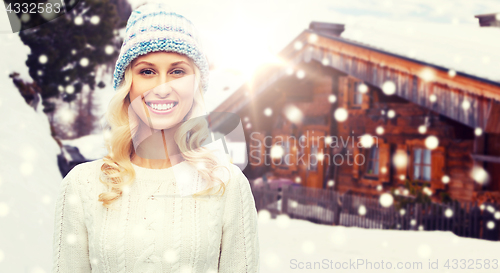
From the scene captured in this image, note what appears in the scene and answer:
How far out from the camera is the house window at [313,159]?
511 inches

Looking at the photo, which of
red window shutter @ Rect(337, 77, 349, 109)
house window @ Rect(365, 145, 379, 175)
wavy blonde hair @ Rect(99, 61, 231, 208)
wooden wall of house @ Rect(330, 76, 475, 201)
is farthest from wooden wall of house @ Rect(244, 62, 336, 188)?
wavy blonde hair @ Rect(99, 61, 231, 208)

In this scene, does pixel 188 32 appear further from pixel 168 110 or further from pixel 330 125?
pixel 330 125

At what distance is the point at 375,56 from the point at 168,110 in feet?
24.2

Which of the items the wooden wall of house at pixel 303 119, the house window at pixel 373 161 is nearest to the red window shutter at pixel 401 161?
the house window at pixel 373 161

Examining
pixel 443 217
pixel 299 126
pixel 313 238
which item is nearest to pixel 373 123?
pixel 299 126

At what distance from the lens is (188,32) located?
2.07 m

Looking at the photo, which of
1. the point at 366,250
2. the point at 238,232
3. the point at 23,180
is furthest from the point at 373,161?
the point at 238,232

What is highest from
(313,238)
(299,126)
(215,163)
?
(215,163)

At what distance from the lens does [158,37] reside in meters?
1.94

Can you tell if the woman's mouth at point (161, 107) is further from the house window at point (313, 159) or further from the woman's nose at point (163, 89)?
the house window at point (313, 159)

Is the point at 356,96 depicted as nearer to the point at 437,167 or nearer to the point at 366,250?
the point at 437,167

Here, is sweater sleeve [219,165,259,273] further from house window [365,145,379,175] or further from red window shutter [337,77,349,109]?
red window shutter [337,77,349,109]

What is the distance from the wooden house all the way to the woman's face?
6513mm

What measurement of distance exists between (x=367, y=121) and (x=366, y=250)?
551 cm
